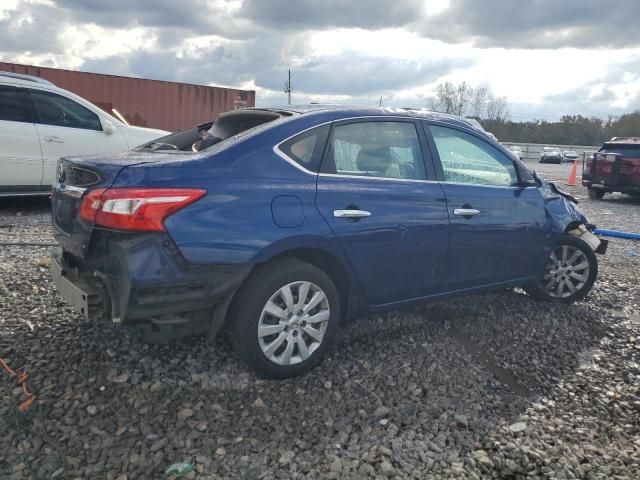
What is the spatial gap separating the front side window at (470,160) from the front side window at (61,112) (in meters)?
5.56

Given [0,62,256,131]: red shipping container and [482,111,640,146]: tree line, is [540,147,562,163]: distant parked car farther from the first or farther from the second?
[0,62,256,131]: red shipping container

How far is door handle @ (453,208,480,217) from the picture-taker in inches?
154

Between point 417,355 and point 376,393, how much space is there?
2.03 ft

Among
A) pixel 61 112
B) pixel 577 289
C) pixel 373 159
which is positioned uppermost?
pixel 61 112

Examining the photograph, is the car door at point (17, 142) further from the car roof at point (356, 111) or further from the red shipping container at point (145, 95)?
the red shipping container at point (145, 95)

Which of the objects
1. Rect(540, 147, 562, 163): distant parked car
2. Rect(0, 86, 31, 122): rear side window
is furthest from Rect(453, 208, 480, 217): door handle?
Rect(540, 147, 562, 163): distant parked car

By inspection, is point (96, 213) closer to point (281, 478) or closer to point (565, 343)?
point (281, 478)

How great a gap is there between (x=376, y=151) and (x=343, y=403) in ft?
5.35

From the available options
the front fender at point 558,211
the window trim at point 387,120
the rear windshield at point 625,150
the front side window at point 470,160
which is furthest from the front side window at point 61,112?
the rear windshield at point 625,150

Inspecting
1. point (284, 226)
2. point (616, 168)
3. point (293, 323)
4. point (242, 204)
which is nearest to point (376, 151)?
point (284, 226)

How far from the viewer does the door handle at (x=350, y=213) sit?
10.9ft

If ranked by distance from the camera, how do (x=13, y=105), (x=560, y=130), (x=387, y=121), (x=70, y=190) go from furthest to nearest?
(x=560, y=130)
(x=13, y=105)
(x=387, y=121)
(x=70, y=190)

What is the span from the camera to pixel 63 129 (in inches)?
296

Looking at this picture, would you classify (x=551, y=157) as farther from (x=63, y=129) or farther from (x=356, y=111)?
(x=356, y=111)
